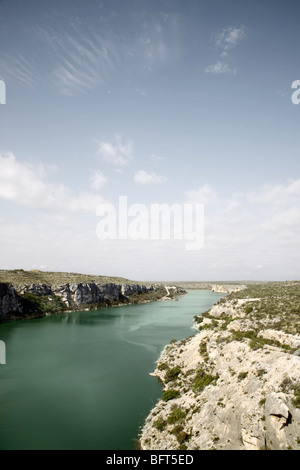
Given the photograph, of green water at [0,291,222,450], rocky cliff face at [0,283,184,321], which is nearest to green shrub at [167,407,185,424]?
green water at [0,291,222,450]

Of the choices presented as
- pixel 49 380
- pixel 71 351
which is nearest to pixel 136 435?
pixel 49 380

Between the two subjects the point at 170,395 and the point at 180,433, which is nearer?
the point at 180,433

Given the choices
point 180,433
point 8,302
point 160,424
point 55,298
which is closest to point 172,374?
point 160,424

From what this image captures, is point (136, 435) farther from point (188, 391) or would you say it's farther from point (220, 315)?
point (220, 315)

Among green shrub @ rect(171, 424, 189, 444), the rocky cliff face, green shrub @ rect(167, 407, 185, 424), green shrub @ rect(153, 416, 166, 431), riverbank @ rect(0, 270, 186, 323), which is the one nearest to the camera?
green shrub @ rect(171, 424, 189, 444)

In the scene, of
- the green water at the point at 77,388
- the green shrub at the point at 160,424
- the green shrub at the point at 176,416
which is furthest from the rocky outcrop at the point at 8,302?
the green shrub at the point at 176,416

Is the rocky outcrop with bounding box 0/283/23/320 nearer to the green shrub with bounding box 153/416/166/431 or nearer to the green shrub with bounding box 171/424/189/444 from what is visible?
the green shrub with bounding box 153/416/166/431

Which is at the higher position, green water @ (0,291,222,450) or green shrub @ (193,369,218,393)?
green shrub @ (193,369,218,393)

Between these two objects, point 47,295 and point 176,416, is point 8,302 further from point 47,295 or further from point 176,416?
point 176,416
